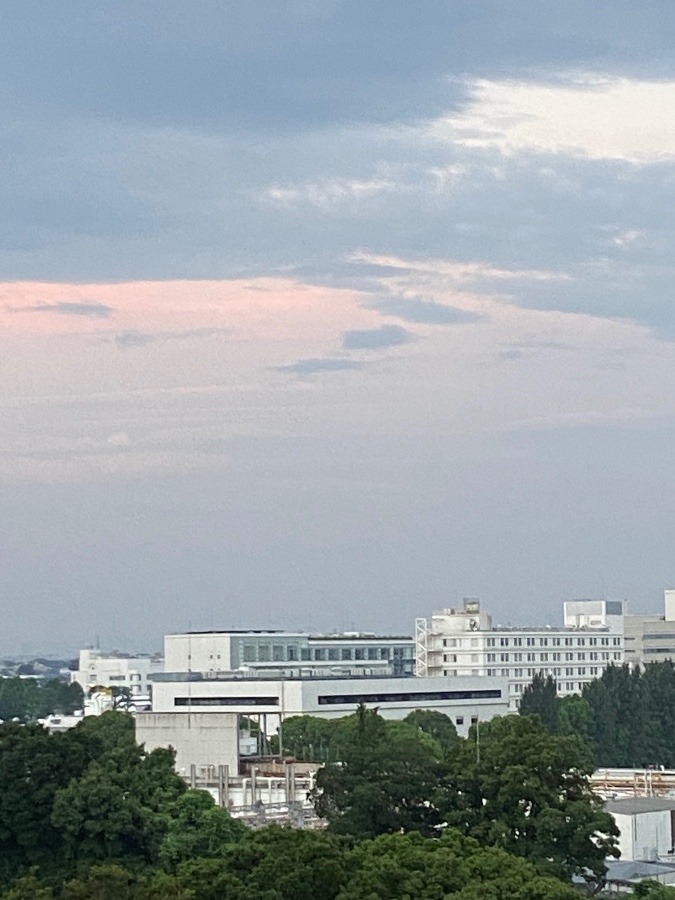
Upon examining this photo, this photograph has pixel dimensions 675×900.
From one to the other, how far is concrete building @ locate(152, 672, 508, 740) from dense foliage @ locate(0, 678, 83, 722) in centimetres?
5113

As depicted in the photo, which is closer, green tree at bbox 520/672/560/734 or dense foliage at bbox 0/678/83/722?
green tree at bbox 520/672/560/734

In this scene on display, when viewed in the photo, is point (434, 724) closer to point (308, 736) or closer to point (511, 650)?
point (308, 736)

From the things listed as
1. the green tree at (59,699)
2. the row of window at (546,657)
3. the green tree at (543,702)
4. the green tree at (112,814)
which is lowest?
the green tree at (112,814)

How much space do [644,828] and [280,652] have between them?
90249 millimetres

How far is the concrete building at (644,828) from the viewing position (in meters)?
58.2

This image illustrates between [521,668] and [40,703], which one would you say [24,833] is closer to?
[521,668]

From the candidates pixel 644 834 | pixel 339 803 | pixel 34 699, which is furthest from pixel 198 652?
pixel 339 803

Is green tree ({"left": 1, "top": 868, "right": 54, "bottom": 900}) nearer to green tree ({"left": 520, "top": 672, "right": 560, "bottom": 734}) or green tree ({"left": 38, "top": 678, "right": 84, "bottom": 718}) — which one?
green tree ({"left": 520, "top": 672, "right": 560, "bottom": 734})

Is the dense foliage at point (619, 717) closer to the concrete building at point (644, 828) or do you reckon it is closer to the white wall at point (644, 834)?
the concrete building at point (644, 828)

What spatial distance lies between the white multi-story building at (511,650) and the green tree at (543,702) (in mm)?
21219

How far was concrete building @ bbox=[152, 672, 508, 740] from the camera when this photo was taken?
107062 mm

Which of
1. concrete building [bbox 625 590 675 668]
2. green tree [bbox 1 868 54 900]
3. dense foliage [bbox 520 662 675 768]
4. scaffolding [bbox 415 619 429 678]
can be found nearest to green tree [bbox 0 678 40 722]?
scaffolding [bbox 415 619 429 678]

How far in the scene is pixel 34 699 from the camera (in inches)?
6708

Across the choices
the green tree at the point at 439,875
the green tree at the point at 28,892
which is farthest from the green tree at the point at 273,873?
the green tree at the point at 28,892
